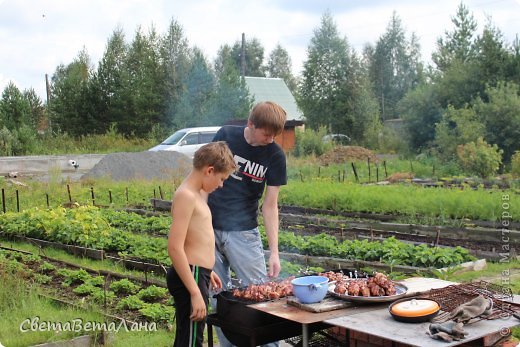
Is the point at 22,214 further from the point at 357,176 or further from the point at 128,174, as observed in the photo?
the point at 357,176

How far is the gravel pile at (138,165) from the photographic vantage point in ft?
50.3

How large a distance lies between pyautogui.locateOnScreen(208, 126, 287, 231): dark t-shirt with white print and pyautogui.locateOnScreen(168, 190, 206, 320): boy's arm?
2.31 feet

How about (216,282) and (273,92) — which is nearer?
(216,282)

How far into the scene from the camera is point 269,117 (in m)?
3.34

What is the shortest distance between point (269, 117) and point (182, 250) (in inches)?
36.3

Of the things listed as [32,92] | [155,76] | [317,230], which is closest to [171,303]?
[317,230]

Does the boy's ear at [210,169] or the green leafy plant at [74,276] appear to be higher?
the boy's ear at [210,169]

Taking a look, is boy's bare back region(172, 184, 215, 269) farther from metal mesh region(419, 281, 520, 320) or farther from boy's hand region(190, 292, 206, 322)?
metal mesh region(419, 281, 520, 320)

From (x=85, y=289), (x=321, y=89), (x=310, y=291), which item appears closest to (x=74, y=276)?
(x=85, y=289)

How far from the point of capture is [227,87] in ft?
49.0

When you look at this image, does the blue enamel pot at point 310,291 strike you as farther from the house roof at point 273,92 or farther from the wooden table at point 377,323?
the house roof at point 273,92

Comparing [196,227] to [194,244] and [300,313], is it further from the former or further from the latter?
[300,313]

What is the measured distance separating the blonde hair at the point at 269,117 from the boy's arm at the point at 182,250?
691mm

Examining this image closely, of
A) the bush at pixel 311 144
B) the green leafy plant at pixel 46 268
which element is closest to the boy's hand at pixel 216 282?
the green leafy plant at pixel 46 268
